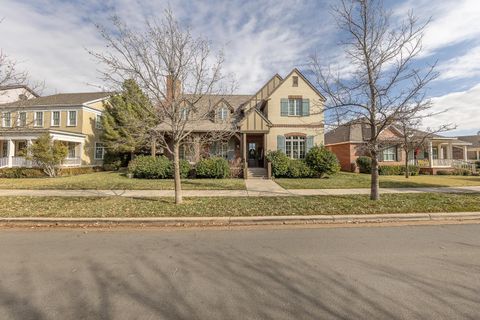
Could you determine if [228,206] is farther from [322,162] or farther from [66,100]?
[66,100]

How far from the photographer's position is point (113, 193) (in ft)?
37.4

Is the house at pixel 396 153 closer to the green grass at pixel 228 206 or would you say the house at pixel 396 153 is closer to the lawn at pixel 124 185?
the lawn at pixel 124 185

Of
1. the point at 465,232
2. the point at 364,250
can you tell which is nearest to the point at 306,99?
the point at 465,232

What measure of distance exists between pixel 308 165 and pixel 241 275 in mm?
15293

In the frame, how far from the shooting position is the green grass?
25.4 feet

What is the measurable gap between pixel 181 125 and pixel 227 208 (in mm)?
3257

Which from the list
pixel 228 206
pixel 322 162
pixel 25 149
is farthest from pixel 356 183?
pixel 25 149

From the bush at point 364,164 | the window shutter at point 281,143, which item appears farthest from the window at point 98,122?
the bush at point 364,164

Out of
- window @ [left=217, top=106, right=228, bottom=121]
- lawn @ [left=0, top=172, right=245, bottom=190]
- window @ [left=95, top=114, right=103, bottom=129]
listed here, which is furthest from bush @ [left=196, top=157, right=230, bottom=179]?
window @ [left=95, top=114, right=103, bottom=129]

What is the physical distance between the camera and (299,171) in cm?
1825

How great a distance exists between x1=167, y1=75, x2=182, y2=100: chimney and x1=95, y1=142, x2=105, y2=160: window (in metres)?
23.3

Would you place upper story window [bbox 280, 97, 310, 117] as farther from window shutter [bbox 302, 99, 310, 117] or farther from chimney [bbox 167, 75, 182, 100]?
chimney [bbox 167, 75, 182, 100]

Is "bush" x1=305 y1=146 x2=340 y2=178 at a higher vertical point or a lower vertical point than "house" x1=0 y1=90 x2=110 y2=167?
lower

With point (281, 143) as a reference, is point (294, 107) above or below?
above
